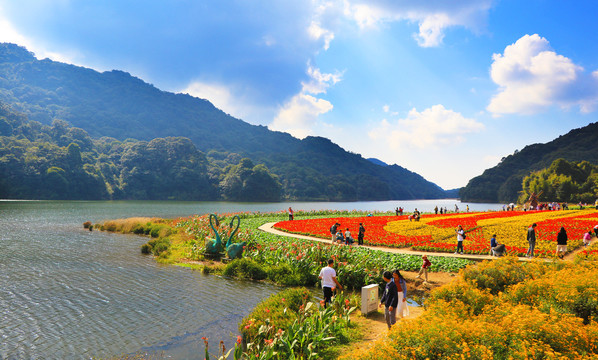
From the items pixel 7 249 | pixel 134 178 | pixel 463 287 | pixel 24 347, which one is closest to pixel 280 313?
pixel 463 287

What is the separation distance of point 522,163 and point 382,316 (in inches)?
6889

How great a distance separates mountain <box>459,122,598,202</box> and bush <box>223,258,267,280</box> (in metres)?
147

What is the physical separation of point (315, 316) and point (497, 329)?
508 centimetres

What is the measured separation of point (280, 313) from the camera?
31.7ft

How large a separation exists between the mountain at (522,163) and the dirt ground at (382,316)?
143093 millimetres

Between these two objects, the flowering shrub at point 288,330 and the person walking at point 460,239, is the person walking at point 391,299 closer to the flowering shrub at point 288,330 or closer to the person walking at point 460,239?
the flowering shrub at point 288,330

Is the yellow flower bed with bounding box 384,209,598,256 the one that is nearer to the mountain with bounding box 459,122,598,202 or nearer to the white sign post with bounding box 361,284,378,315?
the white sign post with bounding box 361,284,378,315

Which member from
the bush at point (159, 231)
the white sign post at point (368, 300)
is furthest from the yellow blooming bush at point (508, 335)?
the bush at point (159, 231)

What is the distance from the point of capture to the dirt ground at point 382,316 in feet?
29.3

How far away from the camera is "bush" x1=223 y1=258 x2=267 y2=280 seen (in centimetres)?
1689

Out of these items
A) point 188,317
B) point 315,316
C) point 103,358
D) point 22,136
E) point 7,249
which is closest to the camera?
point 103,358

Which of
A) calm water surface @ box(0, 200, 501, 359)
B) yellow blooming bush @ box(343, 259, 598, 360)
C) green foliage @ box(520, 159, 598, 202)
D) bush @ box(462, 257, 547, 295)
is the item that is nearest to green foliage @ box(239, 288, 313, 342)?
calm water surface @ box(0, 200, 501, 359)

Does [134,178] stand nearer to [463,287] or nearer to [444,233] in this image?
[444,233]

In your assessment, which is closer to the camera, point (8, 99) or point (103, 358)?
point (103, 358)
